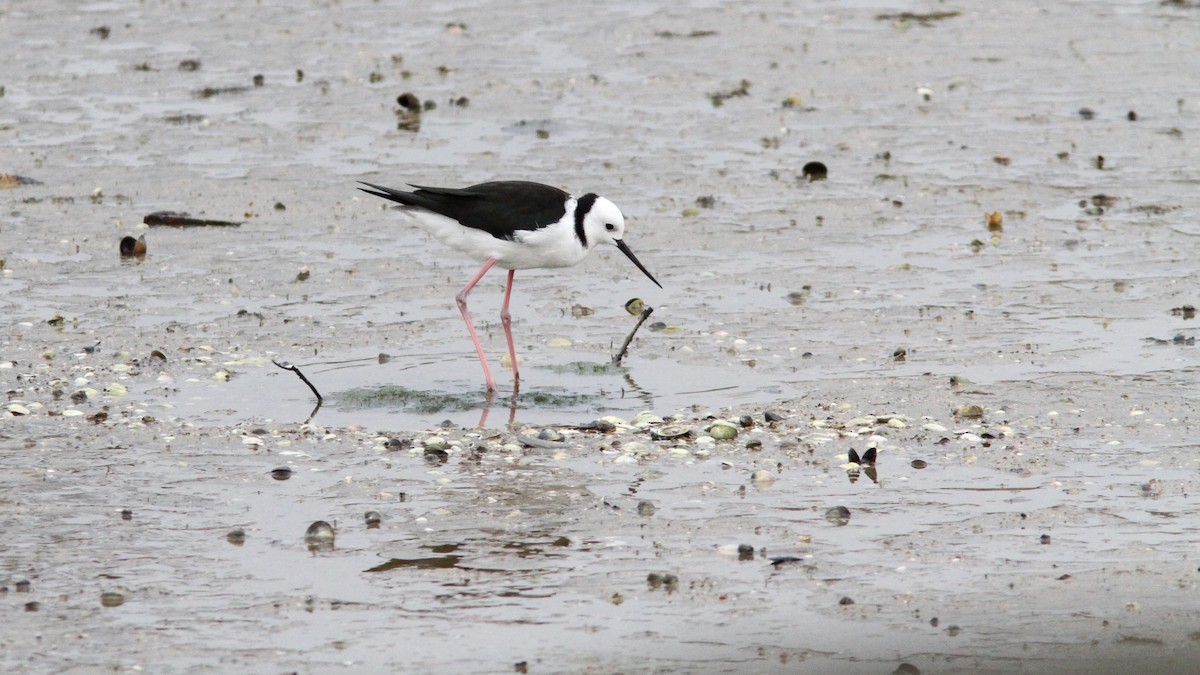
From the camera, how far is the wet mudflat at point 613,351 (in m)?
6.01

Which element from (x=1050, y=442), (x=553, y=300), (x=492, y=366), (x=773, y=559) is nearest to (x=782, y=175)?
(x=553, y=300)

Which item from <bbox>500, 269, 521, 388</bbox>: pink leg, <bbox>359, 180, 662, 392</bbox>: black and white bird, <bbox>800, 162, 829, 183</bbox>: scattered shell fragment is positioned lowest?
<bbox>500, 269, 521, 388</bbox>: pink leg

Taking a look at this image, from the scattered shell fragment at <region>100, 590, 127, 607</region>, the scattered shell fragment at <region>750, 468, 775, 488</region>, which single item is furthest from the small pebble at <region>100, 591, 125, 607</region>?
the scattered shell fragment at <region>750, 468, 775, 488</region>

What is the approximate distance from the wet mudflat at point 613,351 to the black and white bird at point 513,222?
55cm

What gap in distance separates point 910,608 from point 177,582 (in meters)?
2.64

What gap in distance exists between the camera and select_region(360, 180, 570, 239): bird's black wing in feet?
30.7

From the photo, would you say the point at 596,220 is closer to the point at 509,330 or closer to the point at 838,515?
the point at 509,330

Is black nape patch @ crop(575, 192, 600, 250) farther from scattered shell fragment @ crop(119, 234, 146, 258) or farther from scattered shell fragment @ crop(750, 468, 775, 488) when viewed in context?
scattered shell fragment @ crop(119, 234, 146, 258)

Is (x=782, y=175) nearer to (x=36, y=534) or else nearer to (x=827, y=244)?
(x=827, y=244)

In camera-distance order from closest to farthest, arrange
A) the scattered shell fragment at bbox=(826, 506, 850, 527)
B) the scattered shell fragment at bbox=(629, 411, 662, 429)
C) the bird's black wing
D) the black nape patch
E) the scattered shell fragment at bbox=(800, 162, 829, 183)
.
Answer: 1. the scattered shell fragment at bbox=(826, 506, 850, 527)
2. the scattered shell fragment at bbox=(629, 411, 662, 429)
3. the bird's black wing
4. the black nape patch
5. the scattered shell fragment at bbox=(800, 162, 829, 183)

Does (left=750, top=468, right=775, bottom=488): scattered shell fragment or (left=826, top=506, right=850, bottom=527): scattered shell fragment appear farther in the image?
(left=750, top=468, right=775, bottom=488): scattered shell fragment

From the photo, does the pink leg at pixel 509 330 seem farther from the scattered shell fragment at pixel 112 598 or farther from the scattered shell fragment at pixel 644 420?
Answer: the scattered shell fragment at pixel 112 598

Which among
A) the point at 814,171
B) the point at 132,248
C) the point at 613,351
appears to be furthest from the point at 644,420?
the point at 814,171

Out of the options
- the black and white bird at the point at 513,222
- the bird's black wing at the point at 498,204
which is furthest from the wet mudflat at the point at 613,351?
the bird's black wing at the point at 498,204
